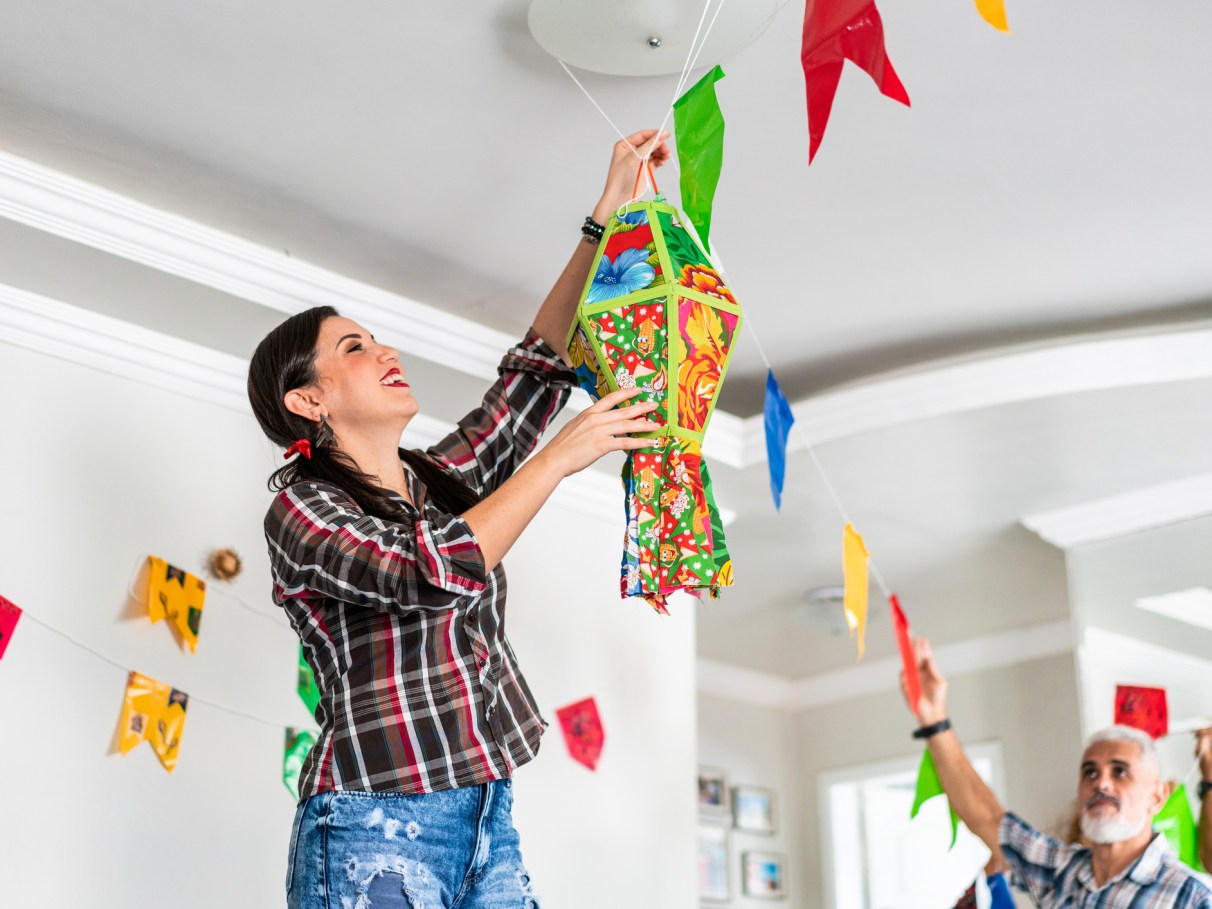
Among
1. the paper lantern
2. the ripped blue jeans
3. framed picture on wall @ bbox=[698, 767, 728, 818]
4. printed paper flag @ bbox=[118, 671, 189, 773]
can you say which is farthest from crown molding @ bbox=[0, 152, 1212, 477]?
framed picture on wall @ bbox=[698, 767, 728, 818]

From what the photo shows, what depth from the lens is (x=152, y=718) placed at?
251 centimetres

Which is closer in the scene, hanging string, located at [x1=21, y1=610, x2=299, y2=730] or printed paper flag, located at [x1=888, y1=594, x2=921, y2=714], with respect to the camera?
hanging string, located at [x1=21, y1=610, x2=299, y2=730]

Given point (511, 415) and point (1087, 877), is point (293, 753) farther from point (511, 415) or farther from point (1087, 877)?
point (1087, 877)

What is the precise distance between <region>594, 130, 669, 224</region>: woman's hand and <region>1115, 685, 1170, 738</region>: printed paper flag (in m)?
2.45

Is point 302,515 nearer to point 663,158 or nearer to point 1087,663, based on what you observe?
point 663,158

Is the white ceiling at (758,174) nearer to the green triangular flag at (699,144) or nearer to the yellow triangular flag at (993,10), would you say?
the green triangular flag at (699,144)

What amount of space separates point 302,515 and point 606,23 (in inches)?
38.5

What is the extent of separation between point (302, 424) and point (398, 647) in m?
0.35

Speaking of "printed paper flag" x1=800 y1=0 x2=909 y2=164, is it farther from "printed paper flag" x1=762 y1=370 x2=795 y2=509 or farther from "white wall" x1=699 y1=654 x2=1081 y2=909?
"white wall" x1=699 y1=654 x2=1081 y2=909

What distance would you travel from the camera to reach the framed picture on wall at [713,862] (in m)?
5.15

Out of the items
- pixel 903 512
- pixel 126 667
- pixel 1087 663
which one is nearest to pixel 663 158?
pixel 126 667

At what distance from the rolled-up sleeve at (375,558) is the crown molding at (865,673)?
374 cm

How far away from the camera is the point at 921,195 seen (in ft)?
8.15

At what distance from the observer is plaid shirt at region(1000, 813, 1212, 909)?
8.34 ft
